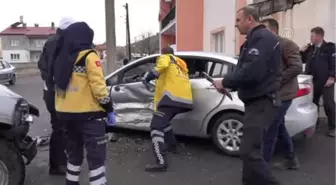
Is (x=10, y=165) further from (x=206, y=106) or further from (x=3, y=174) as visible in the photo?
(x=206, y=106)

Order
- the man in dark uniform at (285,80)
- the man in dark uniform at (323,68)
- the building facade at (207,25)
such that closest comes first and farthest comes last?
the man in dark uniform at (285,80) → the man in dark uniform at (323,68) → the building facade at (207,25)

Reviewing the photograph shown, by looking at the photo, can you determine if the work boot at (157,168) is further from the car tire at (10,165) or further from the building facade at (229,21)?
the building facade at (229,21)

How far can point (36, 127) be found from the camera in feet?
28.9

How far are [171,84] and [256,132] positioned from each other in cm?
164

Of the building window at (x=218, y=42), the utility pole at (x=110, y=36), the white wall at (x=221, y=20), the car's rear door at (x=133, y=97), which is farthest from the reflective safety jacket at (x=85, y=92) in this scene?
the building window at (x=218, y=42)

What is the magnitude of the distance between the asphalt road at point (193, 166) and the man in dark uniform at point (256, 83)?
33.8 inches

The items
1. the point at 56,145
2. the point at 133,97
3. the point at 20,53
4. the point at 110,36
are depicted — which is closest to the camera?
the point at 56,145

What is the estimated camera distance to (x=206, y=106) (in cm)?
620

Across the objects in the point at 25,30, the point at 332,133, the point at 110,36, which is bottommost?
the point at 332,133

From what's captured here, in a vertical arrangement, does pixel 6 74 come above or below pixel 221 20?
below

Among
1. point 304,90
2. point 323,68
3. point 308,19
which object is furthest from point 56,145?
point 308,19

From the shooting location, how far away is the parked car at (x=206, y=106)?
5.92 metres

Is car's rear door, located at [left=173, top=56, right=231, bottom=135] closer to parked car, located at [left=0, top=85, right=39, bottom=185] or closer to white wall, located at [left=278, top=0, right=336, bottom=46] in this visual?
Result: parked car, located at [left=0, top=85, right=39, bottom=185]

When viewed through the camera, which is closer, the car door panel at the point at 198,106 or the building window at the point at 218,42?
the car door panel at the point at 198,106
